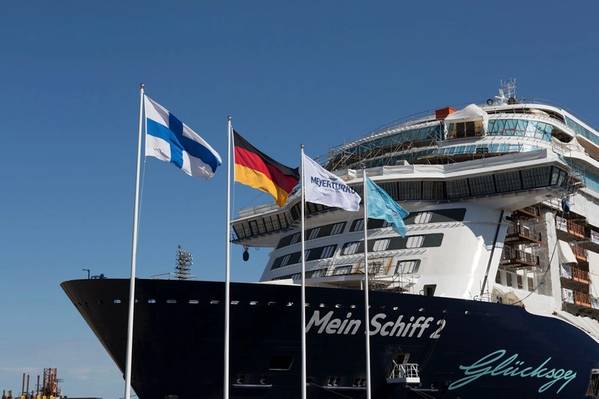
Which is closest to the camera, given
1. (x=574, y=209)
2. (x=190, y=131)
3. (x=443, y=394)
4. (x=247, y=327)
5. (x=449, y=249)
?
(x=190, y=131)

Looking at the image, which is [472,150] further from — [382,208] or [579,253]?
[382,208]

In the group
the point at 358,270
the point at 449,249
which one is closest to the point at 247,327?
the point at 358,270

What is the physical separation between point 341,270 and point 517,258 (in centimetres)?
738

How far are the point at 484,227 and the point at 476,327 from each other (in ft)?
20.0

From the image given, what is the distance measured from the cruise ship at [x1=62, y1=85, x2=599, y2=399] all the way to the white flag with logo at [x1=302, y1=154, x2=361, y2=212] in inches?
106

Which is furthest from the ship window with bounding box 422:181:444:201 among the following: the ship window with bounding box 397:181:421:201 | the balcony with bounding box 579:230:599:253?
the balcony with bounding box 579:230:599:253

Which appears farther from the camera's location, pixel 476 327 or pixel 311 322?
pixel 476 327

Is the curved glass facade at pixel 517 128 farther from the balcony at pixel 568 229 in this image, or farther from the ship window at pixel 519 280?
the ship window at pixel 519 280

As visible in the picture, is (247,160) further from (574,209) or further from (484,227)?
(574,209)

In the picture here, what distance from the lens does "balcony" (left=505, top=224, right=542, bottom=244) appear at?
32469 millimetres

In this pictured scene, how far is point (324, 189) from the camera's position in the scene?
2438 centimetres

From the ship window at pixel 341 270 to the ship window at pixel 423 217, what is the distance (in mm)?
3584

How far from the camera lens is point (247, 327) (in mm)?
23797

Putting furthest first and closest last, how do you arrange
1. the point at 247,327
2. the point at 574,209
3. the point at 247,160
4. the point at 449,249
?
the point at 574,209 → the point at 449,249 → the point at 247,327 → the point at 247,160
